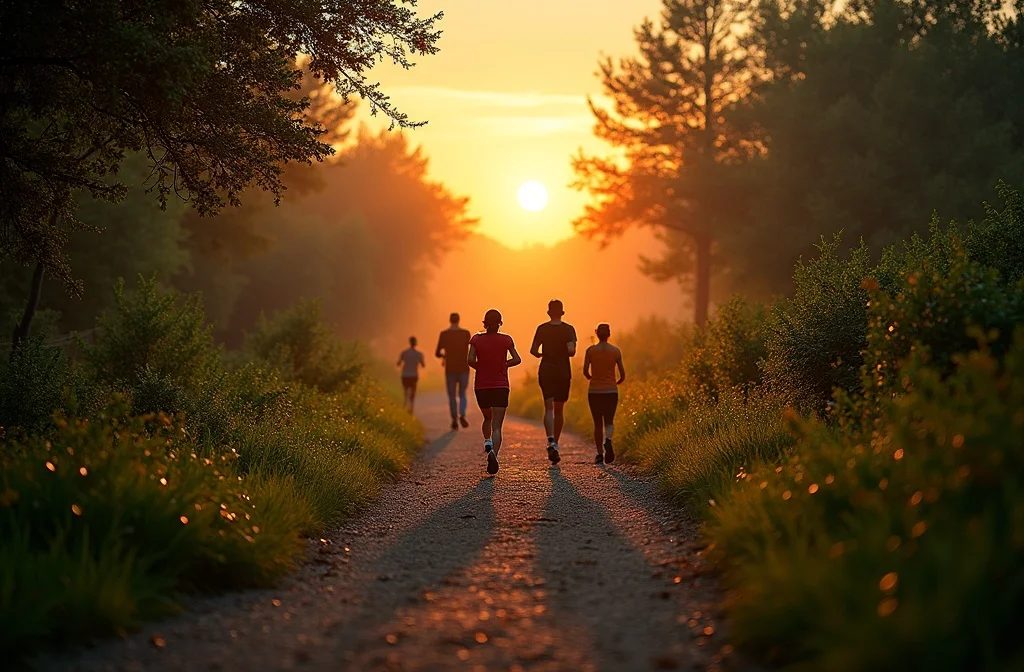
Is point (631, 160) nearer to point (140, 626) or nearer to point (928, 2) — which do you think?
point (928, 2)

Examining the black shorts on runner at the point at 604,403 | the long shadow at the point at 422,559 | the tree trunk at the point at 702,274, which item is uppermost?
the tree trunk at the point at 702,274

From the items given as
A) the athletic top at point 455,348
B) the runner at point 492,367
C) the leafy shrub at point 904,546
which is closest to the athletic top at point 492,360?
the runner at point 492,367

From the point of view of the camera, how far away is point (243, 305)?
4416 cm

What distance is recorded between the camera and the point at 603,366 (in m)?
13.3

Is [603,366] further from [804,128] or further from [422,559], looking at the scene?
[804,128]

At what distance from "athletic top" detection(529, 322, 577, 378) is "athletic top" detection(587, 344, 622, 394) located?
37 centimetres

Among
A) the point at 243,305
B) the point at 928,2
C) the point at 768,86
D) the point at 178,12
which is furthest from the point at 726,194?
the point at 178,12

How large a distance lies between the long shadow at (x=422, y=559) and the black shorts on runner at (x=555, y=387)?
11.0 ft

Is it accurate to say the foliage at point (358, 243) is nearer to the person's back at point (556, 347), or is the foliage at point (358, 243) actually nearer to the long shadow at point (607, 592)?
the person's back at point (556, 347)

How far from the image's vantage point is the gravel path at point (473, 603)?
5.11 m

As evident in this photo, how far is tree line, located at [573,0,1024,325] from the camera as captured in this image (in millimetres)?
27172

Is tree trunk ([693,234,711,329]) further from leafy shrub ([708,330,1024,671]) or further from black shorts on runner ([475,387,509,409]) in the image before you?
leafy shrub ([708,330,1024,671])

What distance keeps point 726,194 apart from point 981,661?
1179 inches

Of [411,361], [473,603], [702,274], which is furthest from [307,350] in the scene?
[702,274]
